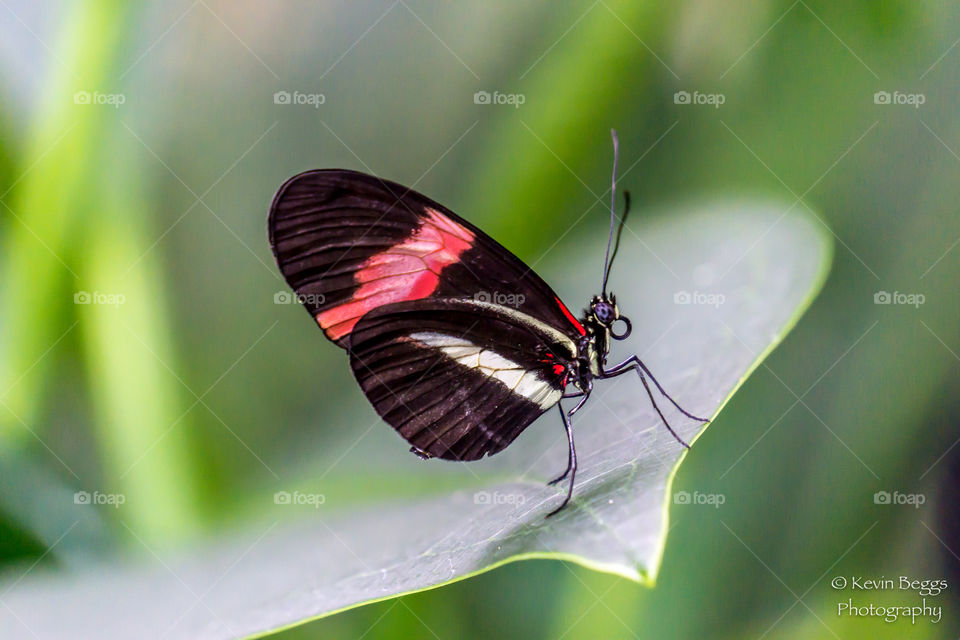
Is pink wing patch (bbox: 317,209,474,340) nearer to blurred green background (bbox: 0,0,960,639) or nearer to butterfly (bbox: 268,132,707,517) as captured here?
butterfly (bbox: 268,132,707,517)

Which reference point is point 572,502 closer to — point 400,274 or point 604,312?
point 604,312

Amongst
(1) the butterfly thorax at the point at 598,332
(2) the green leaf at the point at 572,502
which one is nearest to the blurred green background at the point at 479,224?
(2) the green leaf at the point at 572,502

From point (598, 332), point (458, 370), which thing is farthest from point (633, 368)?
point (458, 370)

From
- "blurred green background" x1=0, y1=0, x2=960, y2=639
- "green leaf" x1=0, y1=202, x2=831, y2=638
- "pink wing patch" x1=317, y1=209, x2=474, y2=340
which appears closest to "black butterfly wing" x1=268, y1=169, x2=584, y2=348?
"pink wing patch" x1=317, y1=209, x2=474, y2=340

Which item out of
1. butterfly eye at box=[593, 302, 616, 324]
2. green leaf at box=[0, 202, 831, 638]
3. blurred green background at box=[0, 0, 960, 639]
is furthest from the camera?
butterfly eye at box=[593, 302, 616, 324]

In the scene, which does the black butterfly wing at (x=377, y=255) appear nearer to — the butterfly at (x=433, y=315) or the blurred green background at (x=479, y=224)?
the butterfly at (x=433, y=315)

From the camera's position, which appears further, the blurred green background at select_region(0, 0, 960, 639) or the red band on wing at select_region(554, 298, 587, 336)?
the red band on wing at select_region(554, 298, 587, 336)

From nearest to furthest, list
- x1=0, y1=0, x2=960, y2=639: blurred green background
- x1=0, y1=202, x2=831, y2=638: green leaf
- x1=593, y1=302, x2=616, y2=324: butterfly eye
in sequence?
1. x1=0, y1=202, x2=831, y2=638: green leaf
2. x1=0, y1=0, x2=960, y2=639: blurred green background
3. x1=593, y1=302, x2=616, y2=324: butterfly eye

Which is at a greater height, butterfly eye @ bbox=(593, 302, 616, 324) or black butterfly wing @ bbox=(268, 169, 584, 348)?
black butterfly wing @ bbox=(268, 169, 584, 348)
